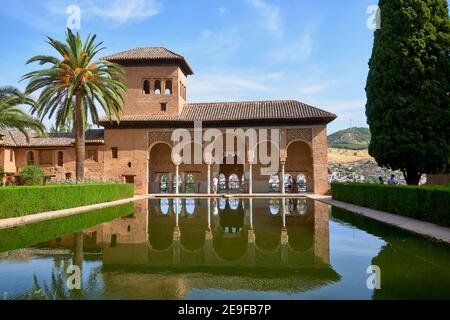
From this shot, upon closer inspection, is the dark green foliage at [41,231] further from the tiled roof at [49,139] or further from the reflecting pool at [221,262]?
the tiled roof at [49,139]

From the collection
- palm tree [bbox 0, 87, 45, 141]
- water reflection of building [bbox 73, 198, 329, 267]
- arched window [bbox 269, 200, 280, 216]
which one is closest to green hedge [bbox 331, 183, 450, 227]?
water reflection of building [bbox 73, 198, 329, 267]

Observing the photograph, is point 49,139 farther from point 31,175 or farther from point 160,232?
point 160,232

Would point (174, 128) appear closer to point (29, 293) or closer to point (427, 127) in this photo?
point (427, 127)

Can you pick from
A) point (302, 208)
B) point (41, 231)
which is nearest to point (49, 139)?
point (302, 208)

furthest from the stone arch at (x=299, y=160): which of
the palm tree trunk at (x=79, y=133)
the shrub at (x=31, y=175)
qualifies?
the shrub at (x=31, y=175)

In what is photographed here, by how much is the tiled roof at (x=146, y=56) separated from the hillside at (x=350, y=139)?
243 ft

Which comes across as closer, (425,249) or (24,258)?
(24,258)

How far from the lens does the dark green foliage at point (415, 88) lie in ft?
55.8

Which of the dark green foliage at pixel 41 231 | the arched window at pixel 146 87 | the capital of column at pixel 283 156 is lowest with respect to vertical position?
the dark green foliage at pixel 41 231

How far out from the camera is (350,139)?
104 m

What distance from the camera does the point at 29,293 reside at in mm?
4527

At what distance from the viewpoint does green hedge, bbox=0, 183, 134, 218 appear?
12208mm
